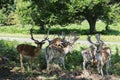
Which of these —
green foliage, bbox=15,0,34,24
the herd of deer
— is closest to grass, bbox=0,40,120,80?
the herd of deer

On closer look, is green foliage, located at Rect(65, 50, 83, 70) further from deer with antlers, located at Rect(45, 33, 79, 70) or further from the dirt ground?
the dirt ground

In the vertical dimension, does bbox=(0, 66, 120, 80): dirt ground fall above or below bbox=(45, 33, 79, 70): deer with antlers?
below

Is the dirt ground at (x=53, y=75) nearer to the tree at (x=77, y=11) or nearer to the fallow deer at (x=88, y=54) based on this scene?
the fallow deer at (x=88, y=54)

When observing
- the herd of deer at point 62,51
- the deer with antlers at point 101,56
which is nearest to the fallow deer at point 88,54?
the herd of deer at point 62,51

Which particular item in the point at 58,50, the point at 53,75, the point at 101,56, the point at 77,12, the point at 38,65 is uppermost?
the point at 77,12

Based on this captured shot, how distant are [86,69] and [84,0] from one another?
25363 mm

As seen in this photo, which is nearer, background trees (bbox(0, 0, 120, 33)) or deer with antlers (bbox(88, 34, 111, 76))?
deer with antlers (bbox(88, 34, 111, 76))

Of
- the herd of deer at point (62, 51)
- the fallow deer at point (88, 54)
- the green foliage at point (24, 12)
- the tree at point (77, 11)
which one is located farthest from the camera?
the green foliage at point (24, 12)

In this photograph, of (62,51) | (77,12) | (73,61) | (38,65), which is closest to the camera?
(62,51)

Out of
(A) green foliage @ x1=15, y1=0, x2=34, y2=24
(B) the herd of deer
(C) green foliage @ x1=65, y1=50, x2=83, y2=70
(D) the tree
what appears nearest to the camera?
(B) the herd of deer

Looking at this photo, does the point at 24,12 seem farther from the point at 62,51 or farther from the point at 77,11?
the point at 62,51

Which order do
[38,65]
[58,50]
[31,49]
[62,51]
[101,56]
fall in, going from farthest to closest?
[38,65] < [62,51] < [58,50] < [31,49] < [101,56]

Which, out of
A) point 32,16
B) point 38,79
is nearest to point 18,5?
point 32,16

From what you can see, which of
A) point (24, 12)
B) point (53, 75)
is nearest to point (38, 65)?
point (53, 75)
